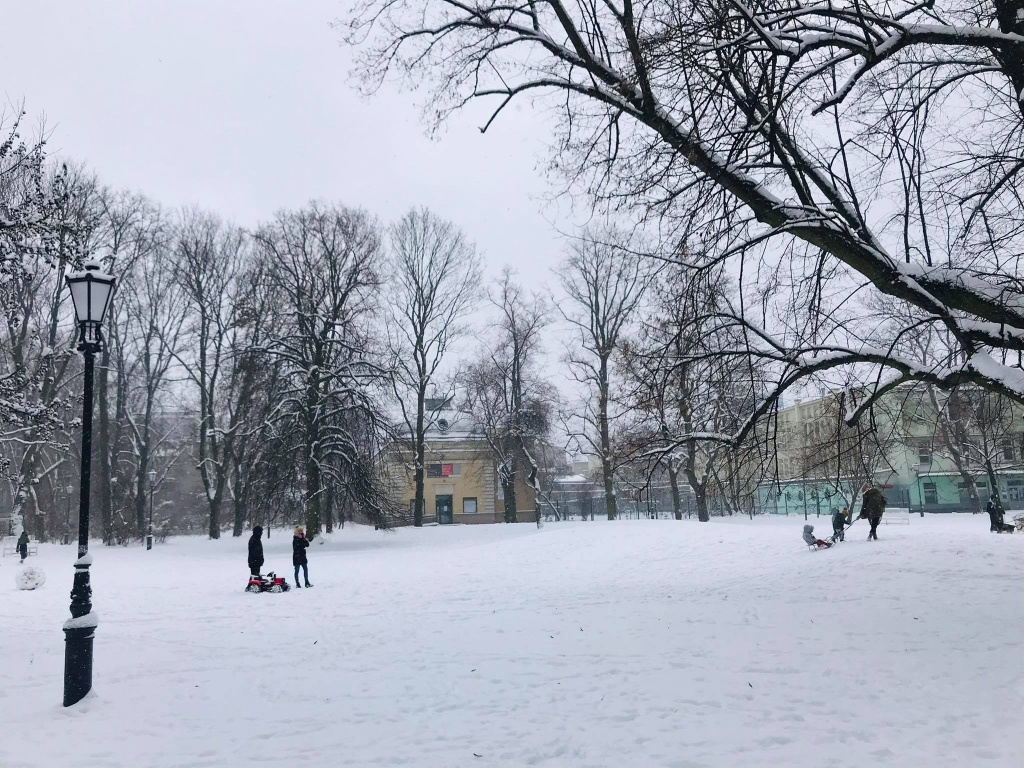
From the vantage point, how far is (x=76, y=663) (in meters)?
7.52

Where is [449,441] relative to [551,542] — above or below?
above

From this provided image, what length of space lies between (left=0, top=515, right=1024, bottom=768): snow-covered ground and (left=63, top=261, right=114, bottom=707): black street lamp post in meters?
0.32

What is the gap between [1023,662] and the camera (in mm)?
8422

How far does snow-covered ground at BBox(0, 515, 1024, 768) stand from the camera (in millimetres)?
6367

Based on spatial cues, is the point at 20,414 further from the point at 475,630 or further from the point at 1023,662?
the point at 1023,662

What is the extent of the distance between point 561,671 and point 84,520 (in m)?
5.67

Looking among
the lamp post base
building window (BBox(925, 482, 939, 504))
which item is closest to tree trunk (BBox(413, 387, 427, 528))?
the lamp post base

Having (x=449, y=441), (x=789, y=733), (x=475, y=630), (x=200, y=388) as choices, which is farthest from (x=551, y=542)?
(x=449, y=441)

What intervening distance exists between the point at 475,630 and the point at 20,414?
7773mm

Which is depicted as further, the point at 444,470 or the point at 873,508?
the point at 444,470

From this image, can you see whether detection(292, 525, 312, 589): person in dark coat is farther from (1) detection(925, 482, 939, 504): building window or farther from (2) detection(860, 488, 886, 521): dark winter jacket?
(1) detection(925, 482, 939, 504): building window

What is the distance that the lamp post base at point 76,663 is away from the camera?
7.45 meters

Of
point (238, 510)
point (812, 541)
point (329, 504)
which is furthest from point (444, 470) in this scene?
point (812, 541)

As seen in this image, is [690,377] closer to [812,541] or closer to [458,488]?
[812,541]
